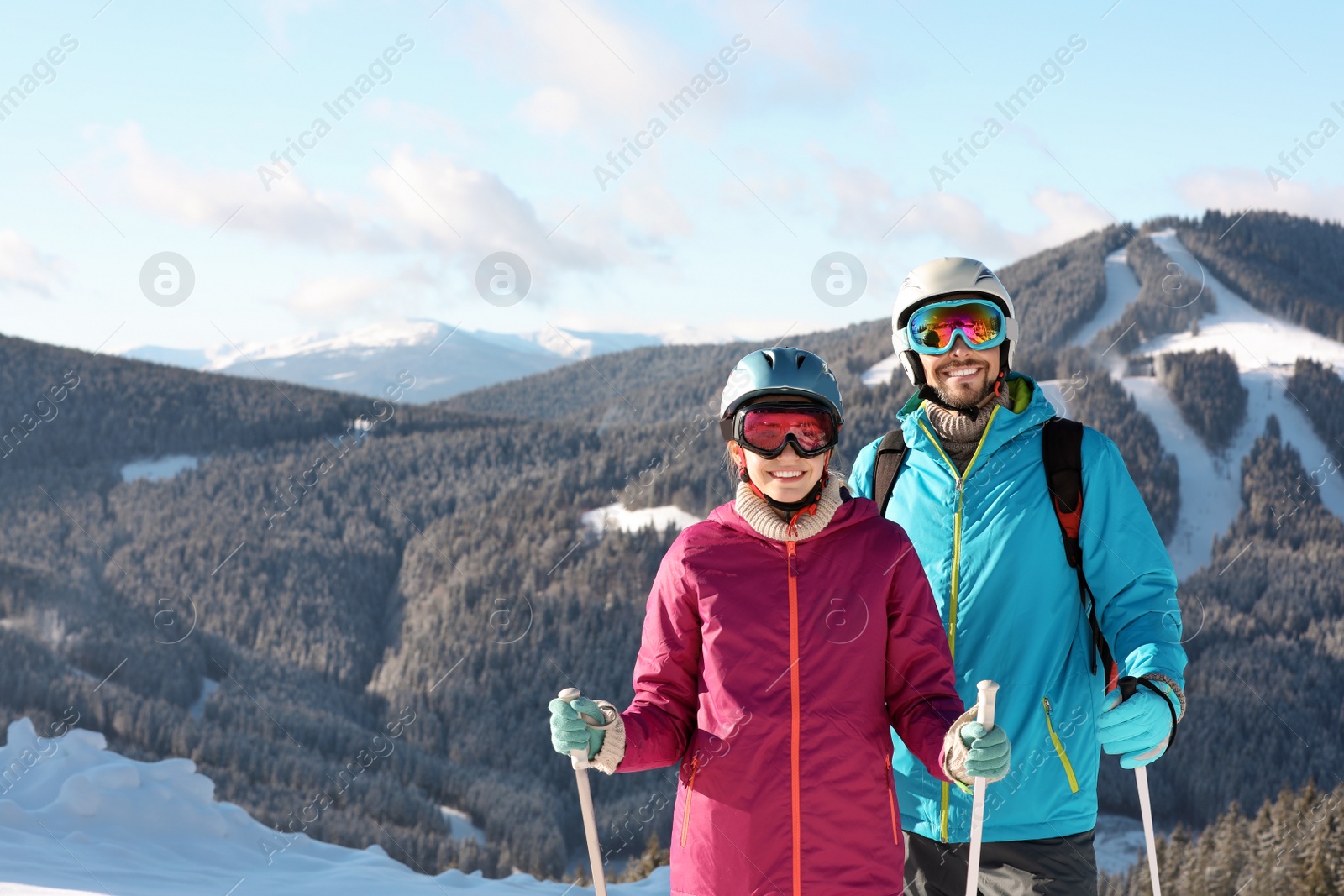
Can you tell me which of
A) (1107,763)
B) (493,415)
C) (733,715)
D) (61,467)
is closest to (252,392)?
(61,467)

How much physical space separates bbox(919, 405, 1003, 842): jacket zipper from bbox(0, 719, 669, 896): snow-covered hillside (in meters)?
5.43

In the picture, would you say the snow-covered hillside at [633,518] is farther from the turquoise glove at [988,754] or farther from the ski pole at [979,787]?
the turquoise glove at [988,754]

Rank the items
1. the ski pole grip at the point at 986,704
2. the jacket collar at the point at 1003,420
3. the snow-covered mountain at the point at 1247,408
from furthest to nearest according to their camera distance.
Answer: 1. the snow-covered mountain at the point at 1247,408
2. the jacket collar at the point at 1003,420
3. the ski pole grip at the point at 986,704

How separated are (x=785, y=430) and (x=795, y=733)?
2.65 feet

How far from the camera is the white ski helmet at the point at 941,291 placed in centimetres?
317

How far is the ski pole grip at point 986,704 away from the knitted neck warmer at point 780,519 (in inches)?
23.9

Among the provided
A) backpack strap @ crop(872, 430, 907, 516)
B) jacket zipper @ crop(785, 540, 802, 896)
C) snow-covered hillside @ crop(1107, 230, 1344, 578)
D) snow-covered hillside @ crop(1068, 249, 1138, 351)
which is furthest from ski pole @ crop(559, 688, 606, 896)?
snow-covered hillside @ crop(1068, 249, 1138, 351)

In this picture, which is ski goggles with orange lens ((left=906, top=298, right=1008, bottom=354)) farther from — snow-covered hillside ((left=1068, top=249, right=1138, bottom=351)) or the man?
snow-covered hillside ((left=1068, top=249, right=1138, bottom=351))

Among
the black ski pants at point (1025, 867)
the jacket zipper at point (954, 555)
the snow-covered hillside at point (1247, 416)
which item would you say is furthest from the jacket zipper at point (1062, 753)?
the snow-covered hillside at point (1247, 416)

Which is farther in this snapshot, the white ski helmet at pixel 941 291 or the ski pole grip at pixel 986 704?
the white ski helmet at pixel 941 291

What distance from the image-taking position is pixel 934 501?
10.1 ft

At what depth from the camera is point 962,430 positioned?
307cm

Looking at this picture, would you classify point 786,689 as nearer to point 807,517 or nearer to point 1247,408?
point 807,517

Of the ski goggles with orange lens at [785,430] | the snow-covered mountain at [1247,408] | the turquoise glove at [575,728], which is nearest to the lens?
the turquoise glove at [575,728]
